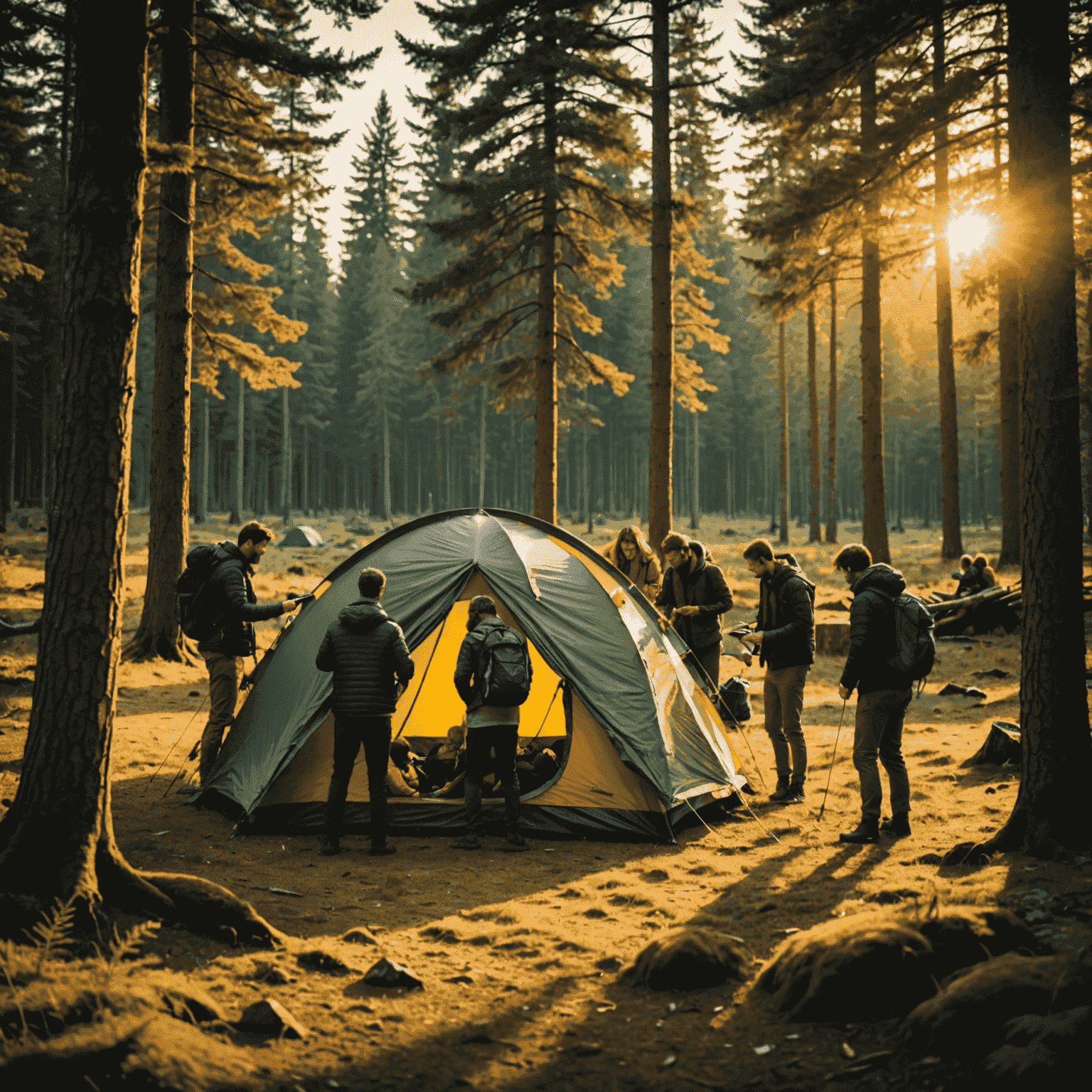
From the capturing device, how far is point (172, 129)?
38.5 ft

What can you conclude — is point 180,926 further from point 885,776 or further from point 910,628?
point 885,776

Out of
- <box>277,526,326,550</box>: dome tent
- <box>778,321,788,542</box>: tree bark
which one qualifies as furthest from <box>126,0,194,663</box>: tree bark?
<box>778,321,788,542</box>: tree bark

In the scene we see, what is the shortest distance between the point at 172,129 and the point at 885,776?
39.8 feet

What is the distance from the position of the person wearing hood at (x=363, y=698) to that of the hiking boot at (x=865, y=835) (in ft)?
11.4

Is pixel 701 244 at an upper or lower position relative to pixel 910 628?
upper

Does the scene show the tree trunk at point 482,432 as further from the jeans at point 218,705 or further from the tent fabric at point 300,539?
the jeans at point 218,705

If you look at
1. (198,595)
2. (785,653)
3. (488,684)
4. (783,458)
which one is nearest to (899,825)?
(785,653)

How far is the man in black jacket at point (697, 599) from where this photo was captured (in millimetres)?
8414

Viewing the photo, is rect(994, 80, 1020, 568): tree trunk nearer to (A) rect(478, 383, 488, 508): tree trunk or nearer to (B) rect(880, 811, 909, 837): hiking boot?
(B) rect(880, 811, 909, 837): hiking boot

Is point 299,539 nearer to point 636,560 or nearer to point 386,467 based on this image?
point 386,467

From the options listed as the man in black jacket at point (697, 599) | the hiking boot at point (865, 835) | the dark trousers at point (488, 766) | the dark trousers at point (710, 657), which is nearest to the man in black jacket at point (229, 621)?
the dark trousers at point (488, 766)

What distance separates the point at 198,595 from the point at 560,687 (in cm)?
317

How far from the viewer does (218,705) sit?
24.2 feet

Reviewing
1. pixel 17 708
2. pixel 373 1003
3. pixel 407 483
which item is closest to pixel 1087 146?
pixel 373 1003
